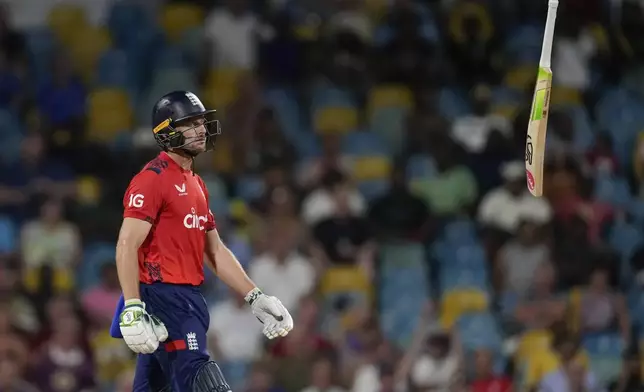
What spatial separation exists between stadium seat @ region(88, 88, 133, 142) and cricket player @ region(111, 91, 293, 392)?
23.7 ft

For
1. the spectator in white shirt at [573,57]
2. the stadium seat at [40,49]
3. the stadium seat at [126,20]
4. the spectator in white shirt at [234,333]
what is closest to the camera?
the spectator in white shirt at [234,333]

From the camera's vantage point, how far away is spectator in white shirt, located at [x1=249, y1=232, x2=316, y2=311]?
503 inches

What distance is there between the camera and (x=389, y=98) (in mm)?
14859

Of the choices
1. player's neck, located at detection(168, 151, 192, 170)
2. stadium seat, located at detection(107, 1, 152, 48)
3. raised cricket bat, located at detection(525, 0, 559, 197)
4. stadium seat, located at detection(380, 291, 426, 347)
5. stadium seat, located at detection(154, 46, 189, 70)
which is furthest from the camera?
stadium seat, located at detection(107, 1, 152, 48)

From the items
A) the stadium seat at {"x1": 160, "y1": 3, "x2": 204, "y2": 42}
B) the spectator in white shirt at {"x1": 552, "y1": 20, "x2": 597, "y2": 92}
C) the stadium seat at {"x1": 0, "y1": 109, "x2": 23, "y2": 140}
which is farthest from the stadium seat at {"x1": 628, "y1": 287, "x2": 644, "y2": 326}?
the stadium seat at {"x1": 0, "y1": 109, "x2": 23, "y2": 140}

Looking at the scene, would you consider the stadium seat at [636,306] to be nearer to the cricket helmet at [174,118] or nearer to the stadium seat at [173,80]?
the stadium seat at [173,80]

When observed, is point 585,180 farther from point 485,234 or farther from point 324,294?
point 324,294

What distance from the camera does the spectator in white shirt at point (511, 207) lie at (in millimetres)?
13359

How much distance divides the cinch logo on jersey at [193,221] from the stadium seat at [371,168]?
6898mm

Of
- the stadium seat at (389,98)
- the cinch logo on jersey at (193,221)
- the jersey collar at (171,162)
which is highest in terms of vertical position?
the jersey collar at (171,162)

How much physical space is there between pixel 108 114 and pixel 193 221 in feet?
25.3

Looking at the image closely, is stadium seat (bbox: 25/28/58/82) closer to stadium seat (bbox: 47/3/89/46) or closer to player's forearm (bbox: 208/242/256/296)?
stadium seat (bbox: 47/3/89/46)

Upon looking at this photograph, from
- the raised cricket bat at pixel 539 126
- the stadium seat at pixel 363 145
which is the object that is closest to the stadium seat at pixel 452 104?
the stadium seat at pixel 363 145

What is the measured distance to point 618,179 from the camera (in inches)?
552
